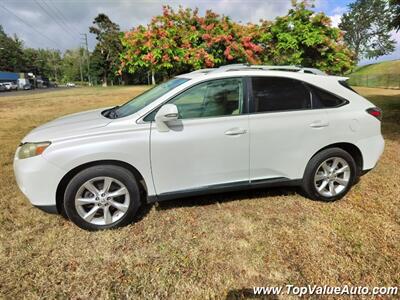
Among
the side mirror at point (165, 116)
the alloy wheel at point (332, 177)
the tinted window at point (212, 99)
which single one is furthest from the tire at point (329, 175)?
the side mirror at point (165, 116)

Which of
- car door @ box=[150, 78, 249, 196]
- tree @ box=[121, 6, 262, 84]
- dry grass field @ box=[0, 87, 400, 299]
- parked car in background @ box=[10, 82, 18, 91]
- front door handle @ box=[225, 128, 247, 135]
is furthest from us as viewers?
parked car in background @ box=[10, 82, 18, 91]

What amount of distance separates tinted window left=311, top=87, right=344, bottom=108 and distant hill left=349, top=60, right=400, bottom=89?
36.3 metres

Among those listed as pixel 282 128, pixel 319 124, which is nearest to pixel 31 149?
pixel 282 128

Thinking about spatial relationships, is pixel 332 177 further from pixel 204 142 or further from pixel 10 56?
pixel 10 56

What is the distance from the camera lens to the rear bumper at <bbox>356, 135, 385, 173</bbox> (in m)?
3.71

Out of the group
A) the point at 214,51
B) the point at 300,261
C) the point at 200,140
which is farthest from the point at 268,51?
the point at 300,261

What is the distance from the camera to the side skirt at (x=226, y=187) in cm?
326

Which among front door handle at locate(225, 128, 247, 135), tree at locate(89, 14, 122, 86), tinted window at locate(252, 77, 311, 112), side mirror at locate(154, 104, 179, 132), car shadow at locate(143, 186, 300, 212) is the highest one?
tree at locate(89, 14, 122, 86)

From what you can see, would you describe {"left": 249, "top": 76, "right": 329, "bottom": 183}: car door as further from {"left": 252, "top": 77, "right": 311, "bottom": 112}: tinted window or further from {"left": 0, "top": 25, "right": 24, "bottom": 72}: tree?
{"left": 0, "top": 25, "right": 24, "bottom": 72}: tree

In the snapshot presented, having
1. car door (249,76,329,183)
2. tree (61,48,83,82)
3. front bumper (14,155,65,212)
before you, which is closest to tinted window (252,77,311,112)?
car door (249,76,329,183)

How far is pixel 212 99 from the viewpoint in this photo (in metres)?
3.31

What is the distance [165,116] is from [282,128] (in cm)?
138

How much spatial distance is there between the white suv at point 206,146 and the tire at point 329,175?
0.01 meters

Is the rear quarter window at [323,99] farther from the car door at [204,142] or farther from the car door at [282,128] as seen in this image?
the car door at [204,142]
